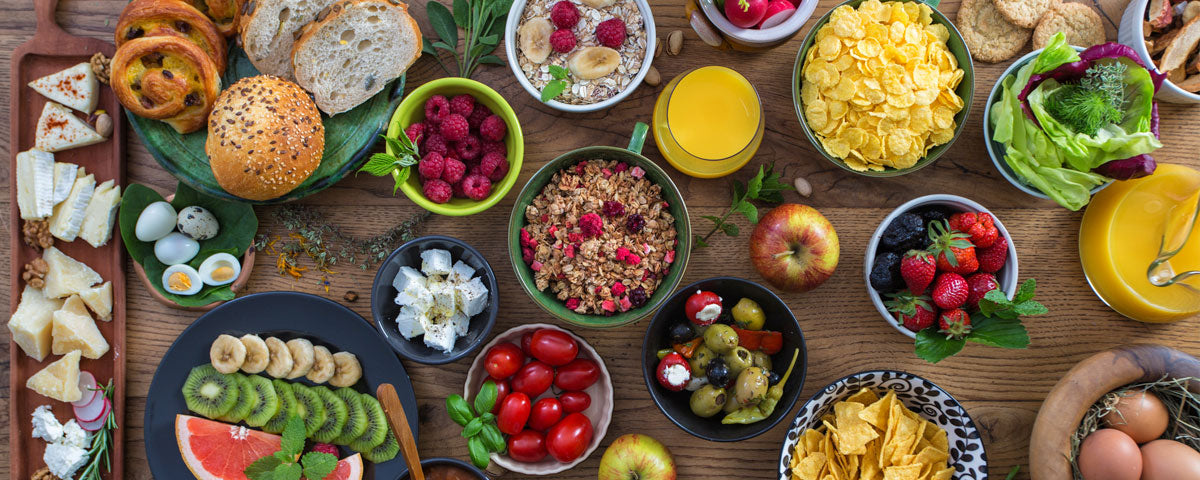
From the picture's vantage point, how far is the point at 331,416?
143cm

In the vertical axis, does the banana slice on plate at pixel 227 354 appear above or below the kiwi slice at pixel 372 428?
above

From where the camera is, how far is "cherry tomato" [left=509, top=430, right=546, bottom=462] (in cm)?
139

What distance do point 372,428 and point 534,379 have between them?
0.37 m

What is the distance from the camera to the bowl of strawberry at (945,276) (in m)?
1.30

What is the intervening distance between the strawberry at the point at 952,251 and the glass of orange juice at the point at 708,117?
40cm

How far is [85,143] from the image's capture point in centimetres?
144

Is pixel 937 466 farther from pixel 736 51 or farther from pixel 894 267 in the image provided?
pixel 736 51

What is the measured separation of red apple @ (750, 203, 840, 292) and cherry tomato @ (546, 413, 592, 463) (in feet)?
1.62

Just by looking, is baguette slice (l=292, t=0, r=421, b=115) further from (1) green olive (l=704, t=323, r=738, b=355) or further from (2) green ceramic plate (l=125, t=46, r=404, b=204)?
(1) green olive (l=704, t=323, r=738, b=355)

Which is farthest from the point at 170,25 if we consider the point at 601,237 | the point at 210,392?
the point at 601,237

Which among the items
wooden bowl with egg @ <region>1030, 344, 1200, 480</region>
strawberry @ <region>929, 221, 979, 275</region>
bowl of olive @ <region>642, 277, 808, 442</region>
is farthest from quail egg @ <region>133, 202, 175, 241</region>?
wooden bowl with egg @ <region>1030, 344, 1200, 480</region>

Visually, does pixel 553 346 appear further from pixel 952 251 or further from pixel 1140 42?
pixel 1140 42

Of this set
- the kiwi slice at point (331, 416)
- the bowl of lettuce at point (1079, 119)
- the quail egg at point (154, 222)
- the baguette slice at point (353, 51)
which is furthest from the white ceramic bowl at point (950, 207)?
the quail egg at point (154, 222)

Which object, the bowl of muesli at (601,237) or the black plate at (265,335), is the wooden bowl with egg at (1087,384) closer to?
the bowl of muesli at (601,237)
